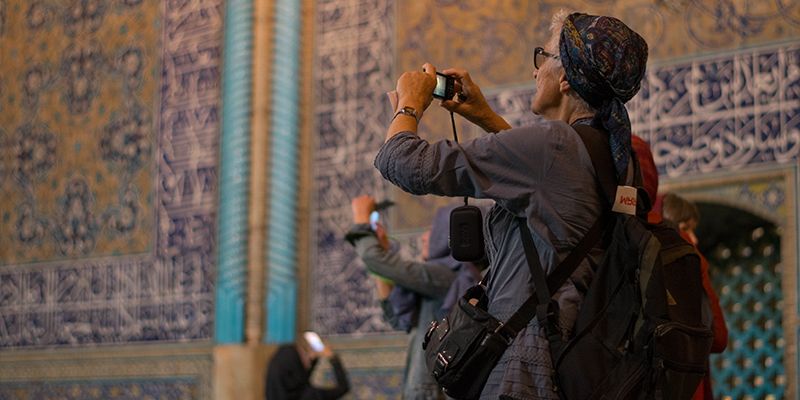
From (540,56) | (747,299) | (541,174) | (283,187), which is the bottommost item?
(747,299)

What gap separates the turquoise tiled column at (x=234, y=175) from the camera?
7.61m

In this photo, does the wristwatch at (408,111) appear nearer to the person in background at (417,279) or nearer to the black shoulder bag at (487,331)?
the black shoulder bag at (487,331)

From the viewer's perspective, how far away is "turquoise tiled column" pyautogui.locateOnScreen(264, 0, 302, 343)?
746 cm

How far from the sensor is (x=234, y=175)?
7742mm

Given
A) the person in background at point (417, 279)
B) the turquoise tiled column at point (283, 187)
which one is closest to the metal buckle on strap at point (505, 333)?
the person in background at point (417, 279)

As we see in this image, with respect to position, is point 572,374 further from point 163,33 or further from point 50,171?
point 50,171

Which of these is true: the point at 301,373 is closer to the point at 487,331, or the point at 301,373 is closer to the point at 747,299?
the point at 747,299

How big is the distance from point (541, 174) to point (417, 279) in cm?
195

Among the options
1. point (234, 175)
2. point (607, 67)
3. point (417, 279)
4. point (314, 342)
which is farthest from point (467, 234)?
point (234, 175)

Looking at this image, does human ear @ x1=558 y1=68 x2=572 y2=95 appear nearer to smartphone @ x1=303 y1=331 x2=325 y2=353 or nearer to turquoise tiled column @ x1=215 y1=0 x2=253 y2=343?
smartphone @ x1=303 y1=331 x2=325 y2=353

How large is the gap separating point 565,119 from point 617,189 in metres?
0.20

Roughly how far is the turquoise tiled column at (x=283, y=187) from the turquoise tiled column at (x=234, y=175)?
0.19 m

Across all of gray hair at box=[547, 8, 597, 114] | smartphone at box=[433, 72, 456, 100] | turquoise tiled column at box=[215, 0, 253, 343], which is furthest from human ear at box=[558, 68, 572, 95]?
turquoise tiled column at box=[215, 0, 253, 343]

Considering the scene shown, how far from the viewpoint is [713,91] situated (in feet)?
19.9
